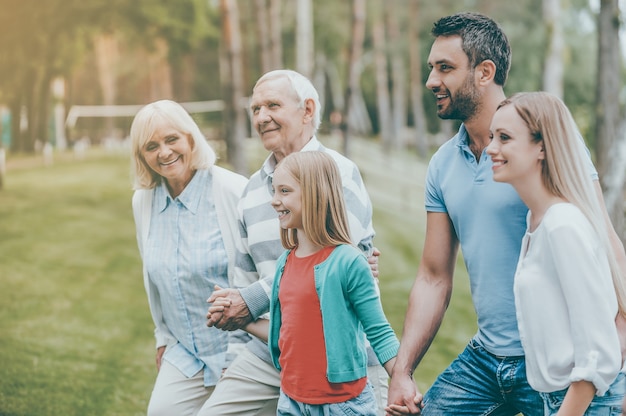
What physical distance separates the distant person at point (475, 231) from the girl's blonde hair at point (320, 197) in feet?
1.74

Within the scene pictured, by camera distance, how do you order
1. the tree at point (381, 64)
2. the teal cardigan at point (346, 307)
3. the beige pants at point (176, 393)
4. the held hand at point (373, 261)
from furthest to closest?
the tree at point (381, 64)
the beige pants at point (176, 393)
the held hand at point (373, 261)
the teal cardigan at point (346, 307)

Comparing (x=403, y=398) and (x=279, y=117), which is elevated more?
(x=279, y=117)

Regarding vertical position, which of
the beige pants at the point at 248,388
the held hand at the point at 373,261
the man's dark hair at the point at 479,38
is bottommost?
the beige pants at the point at 248,388

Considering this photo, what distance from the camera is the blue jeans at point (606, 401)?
2.81 meters

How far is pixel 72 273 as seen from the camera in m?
12.5

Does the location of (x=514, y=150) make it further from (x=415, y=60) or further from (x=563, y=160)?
(x=415, y=60)

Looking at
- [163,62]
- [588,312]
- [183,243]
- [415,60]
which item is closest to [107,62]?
[163,62]

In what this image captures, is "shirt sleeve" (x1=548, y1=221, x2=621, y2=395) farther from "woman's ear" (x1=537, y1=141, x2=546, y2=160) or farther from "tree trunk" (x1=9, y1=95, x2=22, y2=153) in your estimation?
"tree trunk" (x1=9, y1=95, x2=22, y2=153)

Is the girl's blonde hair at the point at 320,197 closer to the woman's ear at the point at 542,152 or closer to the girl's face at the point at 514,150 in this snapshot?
the girl's face at the point at 514,150

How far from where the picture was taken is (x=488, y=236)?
10.9ft

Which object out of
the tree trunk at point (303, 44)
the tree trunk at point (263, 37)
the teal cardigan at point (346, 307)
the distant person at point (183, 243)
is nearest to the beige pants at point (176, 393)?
the distant person at point (183, 243)

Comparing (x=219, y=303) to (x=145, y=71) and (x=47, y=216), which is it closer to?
(x=47, y=216)

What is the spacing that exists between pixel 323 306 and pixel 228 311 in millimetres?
558

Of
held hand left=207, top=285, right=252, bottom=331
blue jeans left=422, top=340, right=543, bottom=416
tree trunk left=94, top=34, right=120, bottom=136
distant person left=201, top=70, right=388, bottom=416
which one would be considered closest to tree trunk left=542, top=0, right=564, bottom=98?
tree trunk left=94, top=34, right=120, bottom=136
